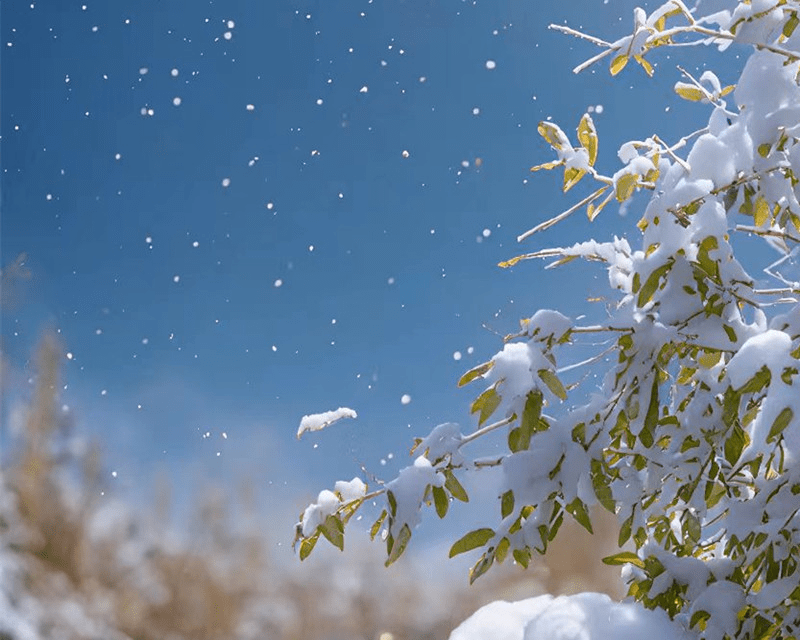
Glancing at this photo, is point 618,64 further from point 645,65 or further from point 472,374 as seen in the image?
point 472,374

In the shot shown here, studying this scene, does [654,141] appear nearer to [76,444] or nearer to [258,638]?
[258,638]

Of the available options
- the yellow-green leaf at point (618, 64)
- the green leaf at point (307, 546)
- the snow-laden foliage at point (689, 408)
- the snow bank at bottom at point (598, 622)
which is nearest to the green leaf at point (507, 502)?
the snow-laden foliage at point (689, 408)

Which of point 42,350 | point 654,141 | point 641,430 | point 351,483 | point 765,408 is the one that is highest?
point 42,350

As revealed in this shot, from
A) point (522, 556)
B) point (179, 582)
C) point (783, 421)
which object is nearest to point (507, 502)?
point (522, 556)

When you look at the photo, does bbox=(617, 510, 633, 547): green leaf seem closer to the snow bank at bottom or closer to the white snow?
the snow bank at bottom

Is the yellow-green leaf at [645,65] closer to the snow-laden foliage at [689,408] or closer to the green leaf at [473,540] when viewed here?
the snow-laden foliage at [689,408]

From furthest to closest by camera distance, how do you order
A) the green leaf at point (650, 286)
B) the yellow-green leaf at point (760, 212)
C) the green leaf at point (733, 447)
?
the yellow-green leaf at point (760, 212)
the green leaf at point (733, 447)
the green leaf at point (650, 286)

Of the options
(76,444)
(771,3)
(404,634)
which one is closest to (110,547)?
(76,444)
